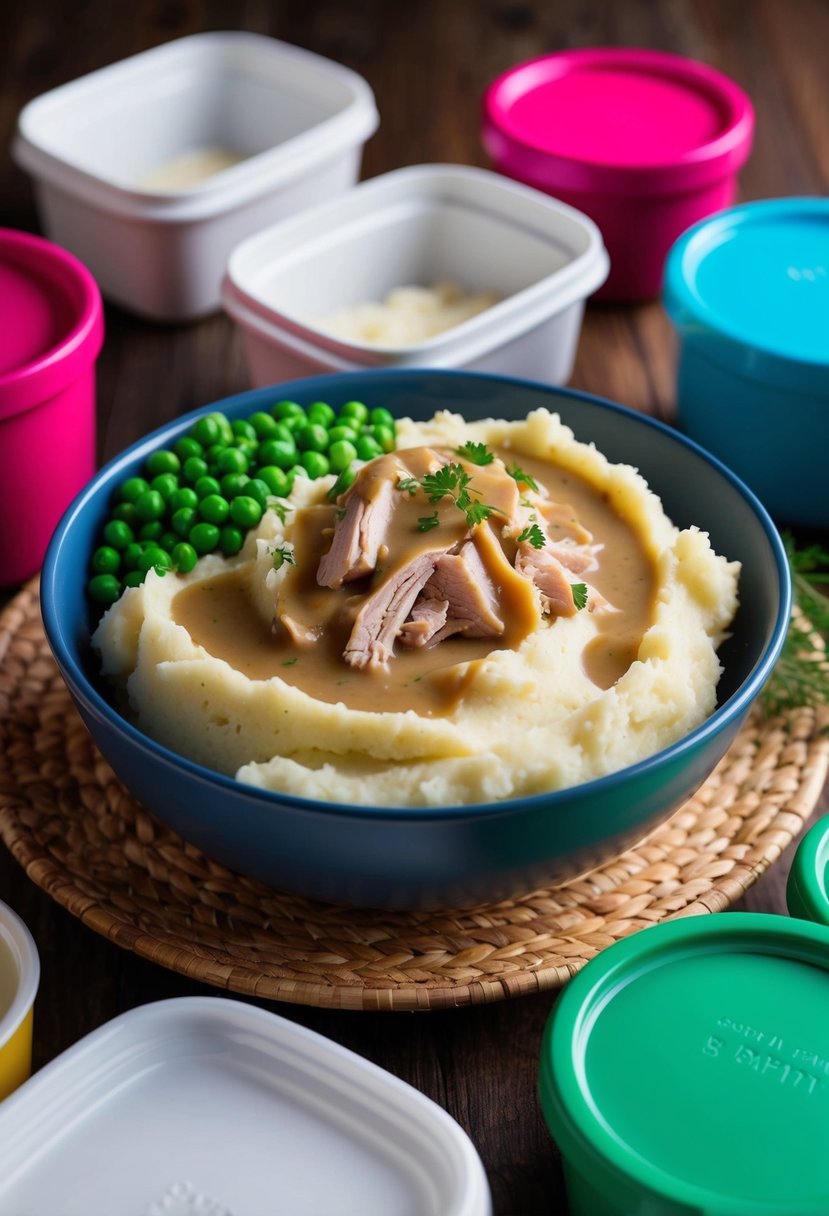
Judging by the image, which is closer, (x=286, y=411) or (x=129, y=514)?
(x=129, y=514)

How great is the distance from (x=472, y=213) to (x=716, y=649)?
9.50 feet

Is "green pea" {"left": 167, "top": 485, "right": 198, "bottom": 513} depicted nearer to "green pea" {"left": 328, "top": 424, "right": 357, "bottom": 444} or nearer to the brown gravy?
the brown gravy

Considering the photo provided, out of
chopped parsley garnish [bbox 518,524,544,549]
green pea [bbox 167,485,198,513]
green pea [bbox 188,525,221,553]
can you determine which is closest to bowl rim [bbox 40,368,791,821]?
green pea [bbox 167,485,198,513]

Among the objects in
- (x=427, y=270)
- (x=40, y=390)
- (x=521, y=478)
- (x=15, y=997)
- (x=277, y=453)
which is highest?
(x=521, y=478)

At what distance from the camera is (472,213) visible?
6.02 m

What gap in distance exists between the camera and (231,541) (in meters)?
3.89

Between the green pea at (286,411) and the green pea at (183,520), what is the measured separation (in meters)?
0.52

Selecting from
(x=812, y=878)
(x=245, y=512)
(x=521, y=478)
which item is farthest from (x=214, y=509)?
(x=812, y=878)

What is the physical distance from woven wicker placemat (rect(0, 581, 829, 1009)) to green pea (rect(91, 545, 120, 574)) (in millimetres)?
490

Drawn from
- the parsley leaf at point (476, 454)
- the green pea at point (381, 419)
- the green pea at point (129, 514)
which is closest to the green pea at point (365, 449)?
the green pea at point (381, 419)

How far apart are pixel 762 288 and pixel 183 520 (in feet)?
8.33

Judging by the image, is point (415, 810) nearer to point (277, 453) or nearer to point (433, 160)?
point (277, 453)

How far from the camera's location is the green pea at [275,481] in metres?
4.04

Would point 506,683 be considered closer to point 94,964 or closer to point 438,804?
point 438,804
